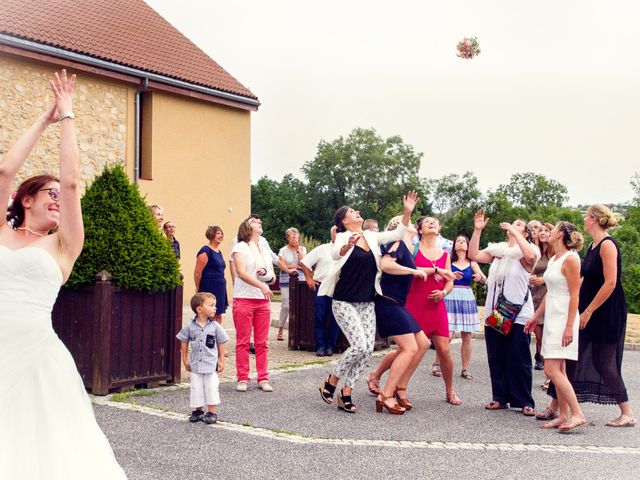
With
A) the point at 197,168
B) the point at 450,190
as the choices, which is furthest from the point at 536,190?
the point at 197,168

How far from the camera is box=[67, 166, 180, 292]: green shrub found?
30.4 ft

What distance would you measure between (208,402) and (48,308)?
161 inches

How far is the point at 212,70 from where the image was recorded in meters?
26.1

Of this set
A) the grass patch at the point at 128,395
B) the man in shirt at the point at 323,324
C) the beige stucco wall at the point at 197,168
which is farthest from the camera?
the beige stucco wall at the point at 197,168

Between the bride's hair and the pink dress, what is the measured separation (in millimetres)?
6130

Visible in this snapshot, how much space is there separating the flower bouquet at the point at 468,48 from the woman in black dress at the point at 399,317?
1.95 metres

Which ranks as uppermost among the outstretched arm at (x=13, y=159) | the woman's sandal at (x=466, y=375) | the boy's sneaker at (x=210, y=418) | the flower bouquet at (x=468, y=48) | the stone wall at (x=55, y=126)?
the stone wall at (x=55, y=126)

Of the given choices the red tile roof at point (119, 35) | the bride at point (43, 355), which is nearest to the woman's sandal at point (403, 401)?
the bride at point (43, 355)

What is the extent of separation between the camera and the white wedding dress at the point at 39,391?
3721 millimetres

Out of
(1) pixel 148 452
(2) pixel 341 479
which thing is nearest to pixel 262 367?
(1) pixel 148 452

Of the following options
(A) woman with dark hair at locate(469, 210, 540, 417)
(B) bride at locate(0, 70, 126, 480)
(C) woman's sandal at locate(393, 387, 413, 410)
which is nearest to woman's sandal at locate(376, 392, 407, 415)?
(C) woman's sandal at locate(393, 387, 413, 410)

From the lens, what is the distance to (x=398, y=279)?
917 centimetres

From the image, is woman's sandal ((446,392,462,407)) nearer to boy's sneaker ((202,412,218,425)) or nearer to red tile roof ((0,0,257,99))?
boy's sneaker ((202,412,218,425))

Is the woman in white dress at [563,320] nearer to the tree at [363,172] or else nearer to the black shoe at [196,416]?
the black shoe at [196,416]
